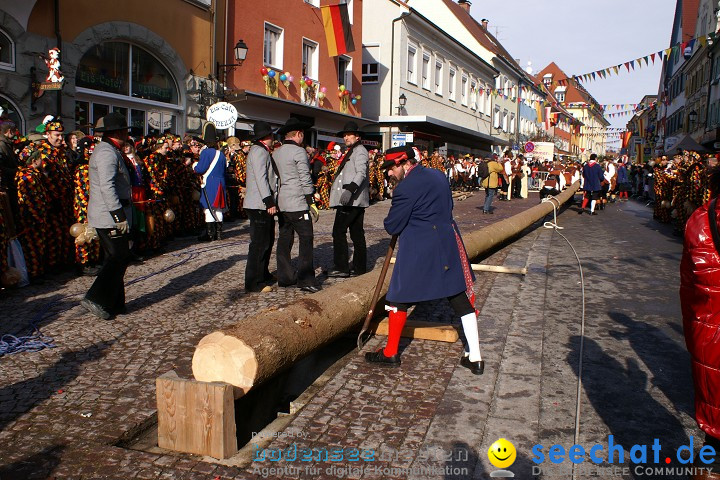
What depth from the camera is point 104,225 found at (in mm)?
5762

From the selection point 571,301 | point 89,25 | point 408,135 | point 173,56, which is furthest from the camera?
point 408,135

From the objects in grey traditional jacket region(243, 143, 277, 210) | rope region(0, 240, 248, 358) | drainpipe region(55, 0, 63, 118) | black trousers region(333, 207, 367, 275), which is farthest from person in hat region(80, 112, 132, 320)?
drainpipe region(55, 0, 63, 118)

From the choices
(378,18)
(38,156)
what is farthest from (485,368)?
(378,18)

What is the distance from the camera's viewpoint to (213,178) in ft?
34.9

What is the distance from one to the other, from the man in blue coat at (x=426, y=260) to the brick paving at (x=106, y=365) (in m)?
0.32

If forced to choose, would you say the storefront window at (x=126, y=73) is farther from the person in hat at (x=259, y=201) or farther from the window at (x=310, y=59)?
the person in hat at (x=259, y=201)

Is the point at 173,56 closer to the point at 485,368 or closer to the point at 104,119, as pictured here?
the point at 104,119

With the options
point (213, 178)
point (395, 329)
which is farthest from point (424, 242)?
point (213, 178)

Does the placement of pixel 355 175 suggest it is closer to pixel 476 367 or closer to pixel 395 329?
pixel 395 329

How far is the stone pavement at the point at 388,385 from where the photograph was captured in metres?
3.32

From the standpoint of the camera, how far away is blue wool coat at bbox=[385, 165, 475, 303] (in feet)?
15.1

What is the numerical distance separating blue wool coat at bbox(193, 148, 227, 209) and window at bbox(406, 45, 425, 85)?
881 inches

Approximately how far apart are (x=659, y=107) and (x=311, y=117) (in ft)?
169

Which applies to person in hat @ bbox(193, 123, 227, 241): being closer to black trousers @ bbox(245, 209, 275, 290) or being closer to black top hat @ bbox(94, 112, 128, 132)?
black trousers @ bbox(245, 209, 275, 290)
